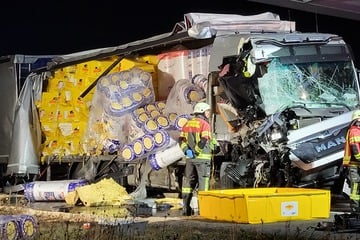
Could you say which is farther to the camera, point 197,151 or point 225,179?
point 225,179

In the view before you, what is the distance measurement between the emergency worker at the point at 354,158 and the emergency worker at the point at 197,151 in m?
2.30

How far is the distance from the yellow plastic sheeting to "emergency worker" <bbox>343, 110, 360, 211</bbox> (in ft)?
15.0

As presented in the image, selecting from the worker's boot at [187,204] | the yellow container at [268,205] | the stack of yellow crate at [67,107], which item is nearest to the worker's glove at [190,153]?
the worker's boot at [187,204]

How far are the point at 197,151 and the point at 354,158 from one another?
2601mm

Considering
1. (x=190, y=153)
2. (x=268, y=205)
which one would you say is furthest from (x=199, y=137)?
(x=268, y=205)

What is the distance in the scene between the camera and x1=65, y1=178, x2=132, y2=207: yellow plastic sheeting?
1398cm

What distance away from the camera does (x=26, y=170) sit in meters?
17.3

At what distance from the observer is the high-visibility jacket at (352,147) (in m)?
10.9

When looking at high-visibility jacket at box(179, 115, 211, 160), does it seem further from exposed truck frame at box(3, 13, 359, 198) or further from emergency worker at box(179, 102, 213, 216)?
exposed truck frame at box(3, 13, 359, 198)

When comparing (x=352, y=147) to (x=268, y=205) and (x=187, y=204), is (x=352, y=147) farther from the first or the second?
(x=187, y=204)

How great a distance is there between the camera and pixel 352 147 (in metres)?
10.9

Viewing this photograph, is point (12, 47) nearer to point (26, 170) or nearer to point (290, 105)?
point (26, 170)

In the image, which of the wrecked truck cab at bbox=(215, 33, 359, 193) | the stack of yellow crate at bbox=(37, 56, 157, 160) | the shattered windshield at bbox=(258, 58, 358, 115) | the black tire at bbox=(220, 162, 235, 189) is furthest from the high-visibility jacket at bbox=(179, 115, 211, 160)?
the stack of yellow crate at bbox=(37, 56, 157, 160)

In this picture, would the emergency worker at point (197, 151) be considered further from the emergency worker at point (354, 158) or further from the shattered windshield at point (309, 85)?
the emergency worker at point (354, 158)
